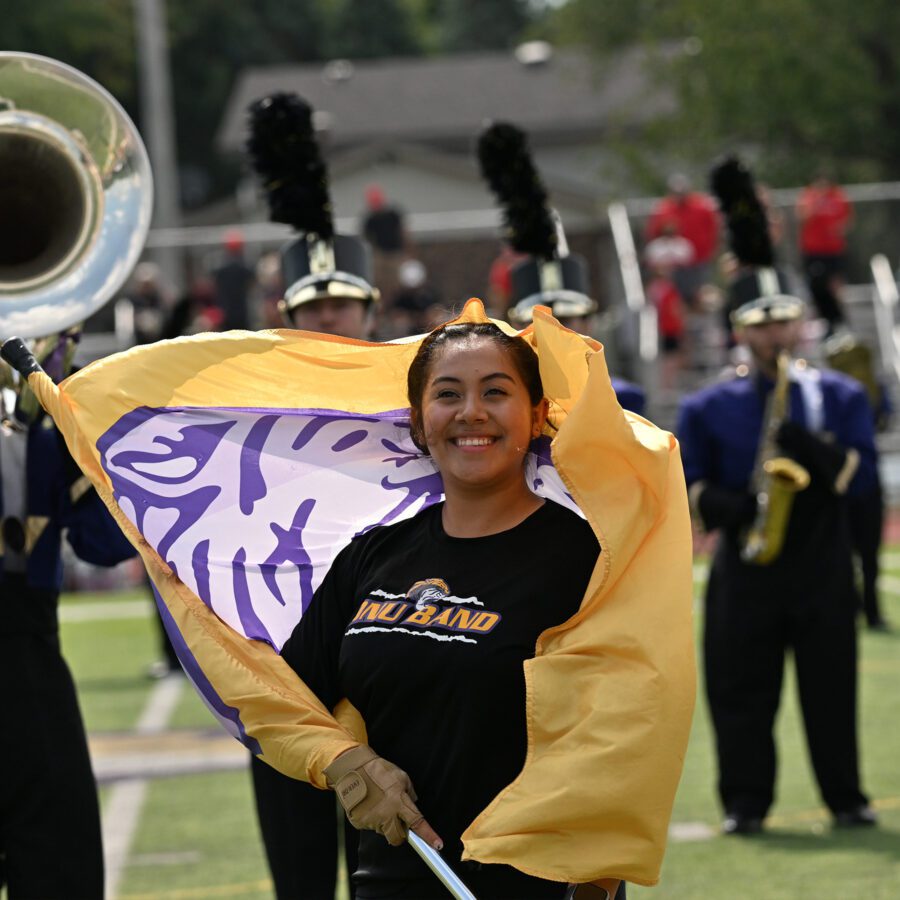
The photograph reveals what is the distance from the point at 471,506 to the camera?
3.94 m

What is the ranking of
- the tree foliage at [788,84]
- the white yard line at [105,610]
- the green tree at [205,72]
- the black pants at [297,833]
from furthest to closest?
1. the green tree at [205,72]
2. the tree foliage at [788,84]
3. the white yard line at [105,610]
4. the black pants at [297,833]

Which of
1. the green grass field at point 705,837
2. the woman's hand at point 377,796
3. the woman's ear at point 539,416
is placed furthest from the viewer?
the green grass field at point 705,837

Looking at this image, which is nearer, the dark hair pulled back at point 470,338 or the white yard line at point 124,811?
the dark hair pulled back at point 470,338

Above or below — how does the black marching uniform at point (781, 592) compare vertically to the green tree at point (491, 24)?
below

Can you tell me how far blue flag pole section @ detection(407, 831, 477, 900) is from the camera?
3602mm


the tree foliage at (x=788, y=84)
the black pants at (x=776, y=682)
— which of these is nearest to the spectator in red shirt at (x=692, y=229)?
the tree foliage at (x=788, y=84)

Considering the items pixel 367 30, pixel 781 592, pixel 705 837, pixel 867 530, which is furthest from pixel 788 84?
pixel 367 30

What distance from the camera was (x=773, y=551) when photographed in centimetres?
751

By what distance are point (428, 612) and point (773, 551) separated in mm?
3931

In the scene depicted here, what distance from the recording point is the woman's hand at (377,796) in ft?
12.1

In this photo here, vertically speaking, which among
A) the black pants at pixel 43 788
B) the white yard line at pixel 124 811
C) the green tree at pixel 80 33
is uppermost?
the green tree at pixel 80 33

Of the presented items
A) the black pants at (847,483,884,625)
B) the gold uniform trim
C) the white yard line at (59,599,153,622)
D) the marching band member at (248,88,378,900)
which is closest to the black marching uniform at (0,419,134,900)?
the marching band member at (248,88,378,900)

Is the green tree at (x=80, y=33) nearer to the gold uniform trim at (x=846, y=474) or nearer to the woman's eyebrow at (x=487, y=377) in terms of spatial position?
the gold uniform trim at (x=846, y=474)

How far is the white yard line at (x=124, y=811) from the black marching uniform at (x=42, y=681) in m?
1.61
